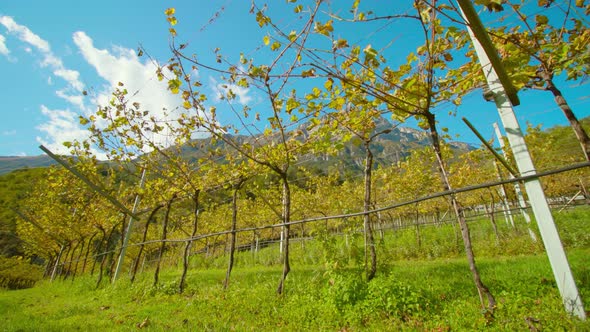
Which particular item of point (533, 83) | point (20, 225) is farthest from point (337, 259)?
point (20, 225)

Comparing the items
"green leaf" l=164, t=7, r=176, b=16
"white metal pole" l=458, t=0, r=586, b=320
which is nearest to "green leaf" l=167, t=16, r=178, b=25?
"green leaf" l=164, t=7, r=176, b=16

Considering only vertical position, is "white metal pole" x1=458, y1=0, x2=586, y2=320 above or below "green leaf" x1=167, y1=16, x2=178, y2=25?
below

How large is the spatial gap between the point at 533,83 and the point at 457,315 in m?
4.04

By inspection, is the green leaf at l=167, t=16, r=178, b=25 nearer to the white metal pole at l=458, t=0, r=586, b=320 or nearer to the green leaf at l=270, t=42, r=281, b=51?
the green leaf at l=270, t=42, r=281, b=51

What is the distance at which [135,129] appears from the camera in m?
5.98

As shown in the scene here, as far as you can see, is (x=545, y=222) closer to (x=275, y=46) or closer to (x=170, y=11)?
(x=275, y=46)

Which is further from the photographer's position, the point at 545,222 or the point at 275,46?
the point at 275,46

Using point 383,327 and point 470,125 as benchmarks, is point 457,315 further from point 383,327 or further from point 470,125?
point 470,125

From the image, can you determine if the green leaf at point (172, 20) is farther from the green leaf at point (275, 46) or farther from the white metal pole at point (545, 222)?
the white metal pole at point (545, 222)

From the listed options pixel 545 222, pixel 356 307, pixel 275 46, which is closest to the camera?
pixel 545 222

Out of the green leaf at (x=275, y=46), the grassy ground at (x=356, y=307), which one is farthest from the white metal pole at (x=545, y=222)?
the green leaf at (x=275, y=46)

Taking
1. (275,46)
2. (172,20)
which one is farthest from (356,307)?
(172,20)

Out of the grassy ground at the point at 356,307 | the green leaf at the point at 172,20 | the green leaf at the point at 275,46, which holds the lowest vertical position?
the grassy ground at the point at 356,307

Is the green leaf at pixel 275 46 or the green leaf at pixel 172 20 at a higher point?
the green leaf at pixel 172 20
